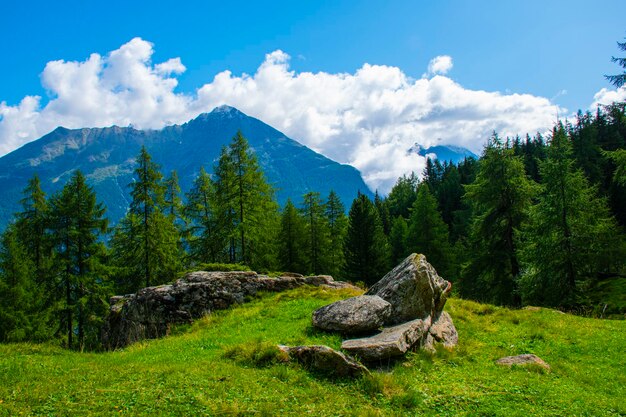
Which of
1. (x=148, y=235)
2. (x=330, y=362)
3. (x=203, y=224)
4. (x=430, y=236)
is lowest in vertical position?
(x=330, y=362)

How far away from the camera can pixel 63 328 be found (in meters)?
34.9

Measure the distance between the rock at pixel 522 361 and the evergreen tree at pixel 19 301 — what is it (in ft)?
113

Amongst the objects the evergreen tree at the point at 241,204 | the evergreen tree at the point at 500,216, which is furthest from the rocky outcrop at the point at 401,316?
the evergreen tree at the point at 241,204

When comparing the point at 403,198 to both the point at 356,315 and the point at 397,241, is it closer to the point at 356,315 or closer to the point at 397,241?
the point at 397,241

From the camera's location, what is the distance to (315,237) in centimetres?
5359

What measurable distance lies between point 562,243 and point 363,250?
89.4 feet

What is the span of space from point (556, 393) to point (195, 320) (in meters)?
14.7

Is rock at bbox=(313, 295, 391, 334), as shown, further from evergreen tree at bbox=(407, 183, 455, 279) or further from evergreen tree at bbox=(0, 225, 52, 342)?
evergreen tree at bbox=(407, 183, 455, 279)

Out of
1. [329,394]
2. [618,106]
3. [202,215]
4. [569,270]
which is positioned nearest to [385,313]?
[329,394]

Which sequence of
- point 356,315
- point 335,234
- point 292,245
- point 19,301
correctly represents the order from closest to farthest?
1. point 356,315
2. point 19,301
3. point 292,245
4. point 335,234

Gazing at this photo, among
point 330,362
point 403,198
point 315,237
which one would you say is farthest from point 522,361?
point 403,198

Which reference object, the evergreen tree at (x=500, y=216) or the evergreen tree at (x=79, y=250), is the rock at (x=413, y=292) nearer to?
the evergreen tree at (x=500, y=216)

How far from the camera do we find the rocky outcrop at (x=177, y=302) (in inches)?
773

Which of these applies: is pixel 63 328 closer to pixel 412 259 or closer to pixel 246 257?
pixel 246 257
